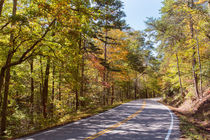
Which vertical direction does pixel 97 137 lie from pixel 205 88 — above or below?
below

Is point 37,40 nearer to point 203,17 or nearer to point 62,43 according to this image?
point 62,43

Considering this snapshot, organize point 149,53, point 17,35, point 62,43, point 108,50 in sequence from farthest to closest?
1. point 149,53
2. point 108,50
3. point 62,43
4. point 17,35

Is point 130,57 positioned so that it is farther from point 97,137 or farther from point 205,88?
point 97,137

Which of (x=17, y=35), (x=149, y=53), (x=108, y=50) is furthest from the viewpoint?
(x=149, y=53)

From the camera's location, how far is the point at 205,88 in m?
20.4

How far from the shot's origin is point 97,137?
22.4ft

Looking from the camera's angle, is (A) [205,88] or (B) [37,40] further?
(A) [205,88]

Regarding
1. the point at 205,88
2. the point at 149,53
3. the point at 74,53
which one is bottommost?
the point at 205,88

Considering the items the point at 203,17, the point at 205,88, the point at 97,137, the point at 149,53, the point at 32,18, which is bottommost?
the point at 97,137

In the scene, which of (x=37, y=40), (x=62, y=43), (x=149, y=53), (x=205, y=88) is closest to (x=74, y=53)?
(x=62, y=43)

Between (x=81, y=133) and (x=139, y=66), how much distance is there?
→ 27.8 meters

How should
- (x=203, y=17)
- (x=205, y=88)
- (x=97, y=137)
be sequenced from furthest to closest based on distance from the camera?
(x=205, y=88), (x=203, y=17), (x=97, y=137)

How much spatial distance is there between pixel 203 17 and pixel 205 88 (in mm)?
12507

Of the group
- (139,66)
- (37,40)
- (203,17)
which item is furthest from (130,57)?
(37,40)
